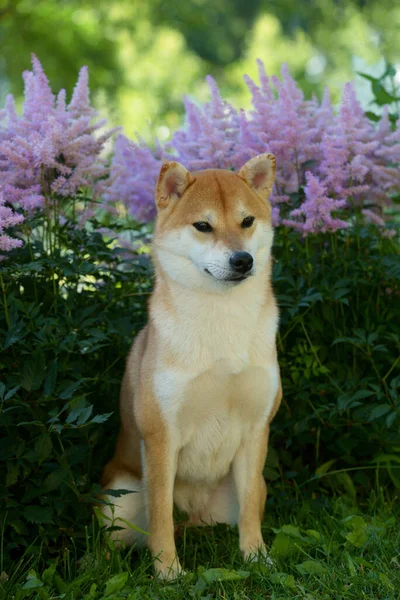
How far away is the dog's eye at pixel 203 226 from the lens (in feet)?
10.4

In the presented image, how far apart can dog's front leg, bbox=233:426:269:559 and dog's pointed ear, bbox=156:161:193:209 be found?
102cm

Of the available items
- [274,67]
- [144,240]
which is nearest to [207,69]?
[274,67]

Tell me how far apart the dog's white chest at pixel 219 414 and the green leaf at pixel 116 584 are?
1.87 feet

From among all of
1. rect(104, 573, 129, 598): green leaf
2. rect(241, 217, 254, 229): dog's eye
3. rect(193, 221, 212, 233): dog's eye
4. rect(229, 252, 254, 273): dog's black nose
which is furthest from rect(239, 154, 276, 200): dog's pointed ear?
rect(104, 573, 129, 598): green leaf

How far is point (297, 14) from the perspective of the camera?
19.8 m

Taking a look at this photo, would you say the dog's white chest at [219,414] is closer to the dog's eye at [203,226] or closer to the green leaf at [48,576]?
the dog's eye at [203,226]

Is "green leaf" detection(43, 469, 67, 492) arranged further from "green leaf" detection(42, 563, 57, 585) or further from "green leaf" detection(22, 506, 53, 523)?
"green leaf" detection(42, 563, 57, 585)

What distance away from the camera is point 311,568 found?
2986 millimetres

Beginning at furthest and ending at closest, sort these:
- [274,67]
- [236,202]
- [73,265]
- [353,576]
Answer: [274,67]
[73,265]
[236,202]
[353,576]

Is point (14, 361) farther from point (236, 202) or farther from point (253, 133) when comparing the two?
point (253, 133)

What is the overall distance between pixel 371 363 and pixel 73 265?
60.6 inches

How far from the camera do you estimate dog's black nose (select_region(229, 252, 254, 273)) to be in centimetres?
302

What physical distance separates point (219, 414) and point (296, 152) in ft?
4.73

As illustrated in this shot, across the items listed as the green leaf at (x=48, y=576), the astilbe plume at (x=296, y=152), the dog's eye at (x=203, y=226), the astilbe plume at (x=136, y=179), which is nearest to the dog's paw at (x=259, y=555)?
the green leaf at (x=48, y=576)
